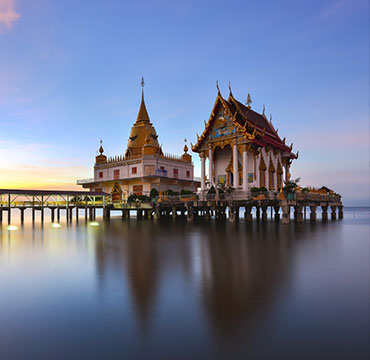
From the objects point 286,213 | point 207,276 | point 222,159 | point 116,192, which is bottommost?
point 207,276

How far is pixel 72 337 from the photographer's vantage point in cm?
543

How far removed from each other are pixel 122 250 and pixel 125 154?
42.8m

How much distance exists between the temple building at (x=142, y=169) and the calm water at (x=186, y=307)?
37.5m

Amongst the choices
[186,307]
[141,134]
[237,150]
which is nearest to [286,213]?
[237,150]

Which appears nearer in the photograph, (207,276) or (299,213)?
→ (207,276)

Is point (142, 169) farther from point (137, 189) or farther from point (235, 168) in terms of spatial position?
point (235, 168)

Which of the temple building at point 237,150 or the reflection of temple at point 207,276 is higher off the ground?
the temple building at point 237,150

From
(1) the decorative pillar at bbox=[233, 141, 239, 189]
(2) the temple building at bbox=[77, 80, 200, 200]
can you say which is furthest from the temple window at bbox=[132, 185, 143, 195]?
(1) the decorative pillar at bbox=[233, 141, 239, 189]

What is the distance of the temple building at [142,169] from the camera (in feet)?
165

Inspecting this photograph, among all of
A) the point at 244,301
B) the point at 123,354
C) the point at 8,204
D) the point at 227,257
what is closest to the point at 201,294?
the point at 244,301

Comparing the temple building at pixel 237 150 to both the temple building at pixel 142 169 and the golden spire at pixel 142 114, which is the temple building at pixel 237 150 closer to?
the temple building at pixel 142 169

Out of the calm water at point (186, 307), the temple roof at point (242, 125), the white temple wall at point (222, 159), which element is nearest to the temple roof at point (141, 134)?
the white temple wall at point (222, 159)

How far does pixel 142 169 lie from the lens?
164 feet

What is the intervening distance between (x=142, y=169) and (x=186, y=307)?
43.9 meters
